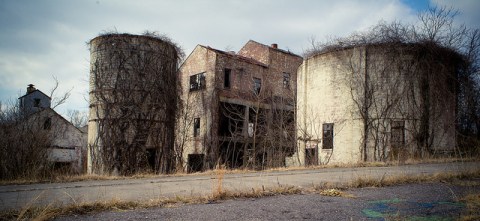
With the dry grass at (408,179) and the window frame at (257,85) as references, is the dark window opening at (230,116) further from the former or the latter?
the dry grass at (408,179)

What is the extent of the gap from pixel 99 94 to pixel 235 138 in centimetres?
1057

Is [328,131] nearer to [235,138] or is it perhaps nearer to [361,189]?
[235,138]

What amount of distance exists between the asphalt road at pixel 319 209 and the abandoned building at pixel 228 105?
16.0 m

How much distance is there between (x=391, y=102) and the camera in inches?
592

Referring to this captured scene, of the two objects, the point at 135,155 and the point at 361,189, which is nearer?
the point at 361,189

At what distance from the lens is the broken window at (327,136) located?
53.6 feet

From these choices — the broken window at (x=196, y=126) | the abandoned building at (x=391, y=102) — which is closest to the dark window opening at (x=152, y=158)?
the abandoned building at (x=391, y=102)

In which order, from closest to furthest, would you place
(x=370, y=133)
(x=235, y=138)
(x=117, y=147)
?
(x=117, y=147), (x=370, y=133), (x=235, y=138)

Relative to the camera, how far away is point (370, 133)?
15.2 metres

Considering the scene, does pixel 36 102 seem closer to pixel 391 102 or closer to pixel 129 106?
pixel 129 106

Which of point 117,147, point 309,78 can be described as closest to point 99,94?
point 117,147

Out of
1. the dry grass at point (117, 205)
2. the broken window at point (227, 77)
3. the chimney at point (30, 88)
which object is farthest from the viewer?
the chimney at point (30, 88)

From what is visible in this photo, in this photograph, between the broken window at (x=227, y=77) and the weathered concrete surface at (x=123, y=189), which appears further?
the broken window at (x=227, y=77)

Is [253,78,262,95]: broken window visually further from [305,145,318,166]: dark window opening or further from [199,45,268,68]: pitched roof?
[305,145,318,166]: dark window opening
